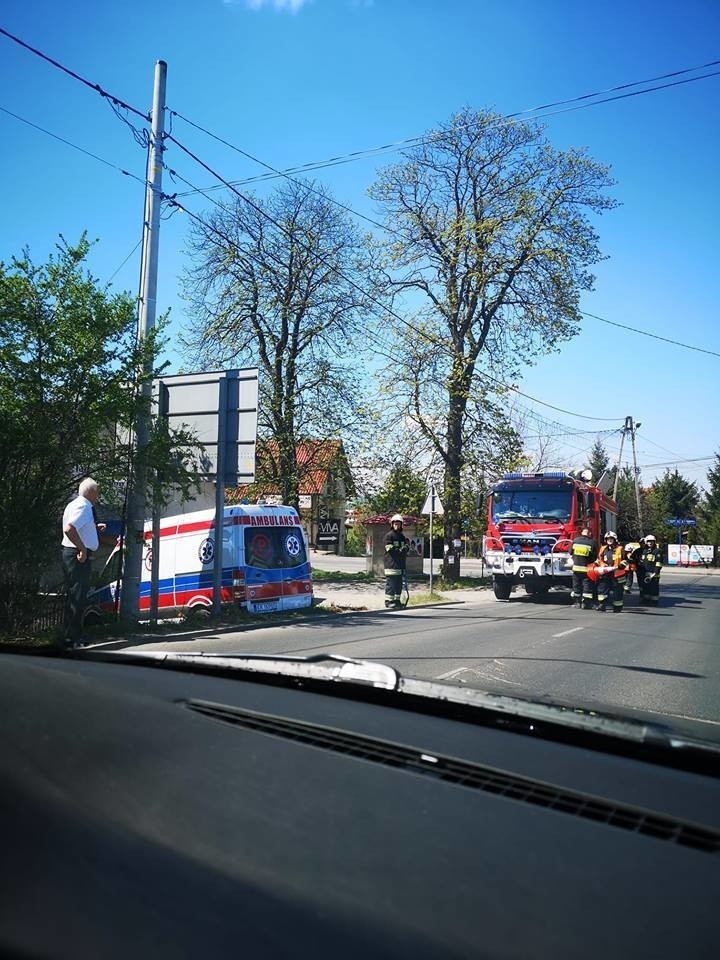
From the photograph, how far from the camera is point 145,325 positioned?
13.2 m

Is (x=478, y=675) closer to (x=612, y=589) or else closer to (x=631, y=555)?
(x=612, y=589)

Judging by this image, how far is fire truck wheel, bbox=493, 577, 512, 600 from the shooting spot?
22.3m

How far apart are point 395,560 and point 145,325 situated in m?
8.04

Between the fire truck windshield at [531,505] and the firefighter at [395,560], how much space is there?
4749 millimetres

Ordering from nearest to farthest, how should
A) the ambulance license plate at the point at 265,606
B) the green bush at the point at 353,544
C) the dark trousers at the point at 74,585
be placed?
the dark trousers at the point at 74,585, the ambulance license plate at the point at 265,606, the green bush at the point at 353,544

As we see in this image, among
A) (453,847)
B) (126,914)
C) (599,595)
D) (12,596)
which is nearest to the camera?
(126,914)

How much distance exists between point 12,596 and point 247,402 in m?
5.28

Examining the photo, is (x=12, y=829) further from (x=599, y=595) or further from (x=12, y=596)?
(x=599, y=595)

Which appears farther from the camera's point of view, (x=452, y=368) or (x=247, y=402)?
(x=452, y=368)

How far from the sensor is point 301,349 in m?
27.9

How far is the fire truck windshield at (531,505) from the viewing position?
21.3m

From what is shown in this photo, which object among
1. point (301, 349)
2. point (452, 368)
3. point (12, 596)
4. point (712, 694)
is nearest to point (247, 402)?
point (12, 596)

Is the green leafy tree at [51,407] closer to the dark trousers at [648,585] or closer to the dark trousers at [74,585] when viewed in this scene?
the dark trousers at [74,585]

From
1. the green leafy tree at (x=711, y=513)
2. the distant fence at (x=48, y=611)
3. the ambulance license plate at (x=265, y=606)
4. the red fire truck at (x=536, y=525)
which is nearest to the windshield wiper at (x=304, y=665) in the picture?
the distant fence at (x=48, y=611)
